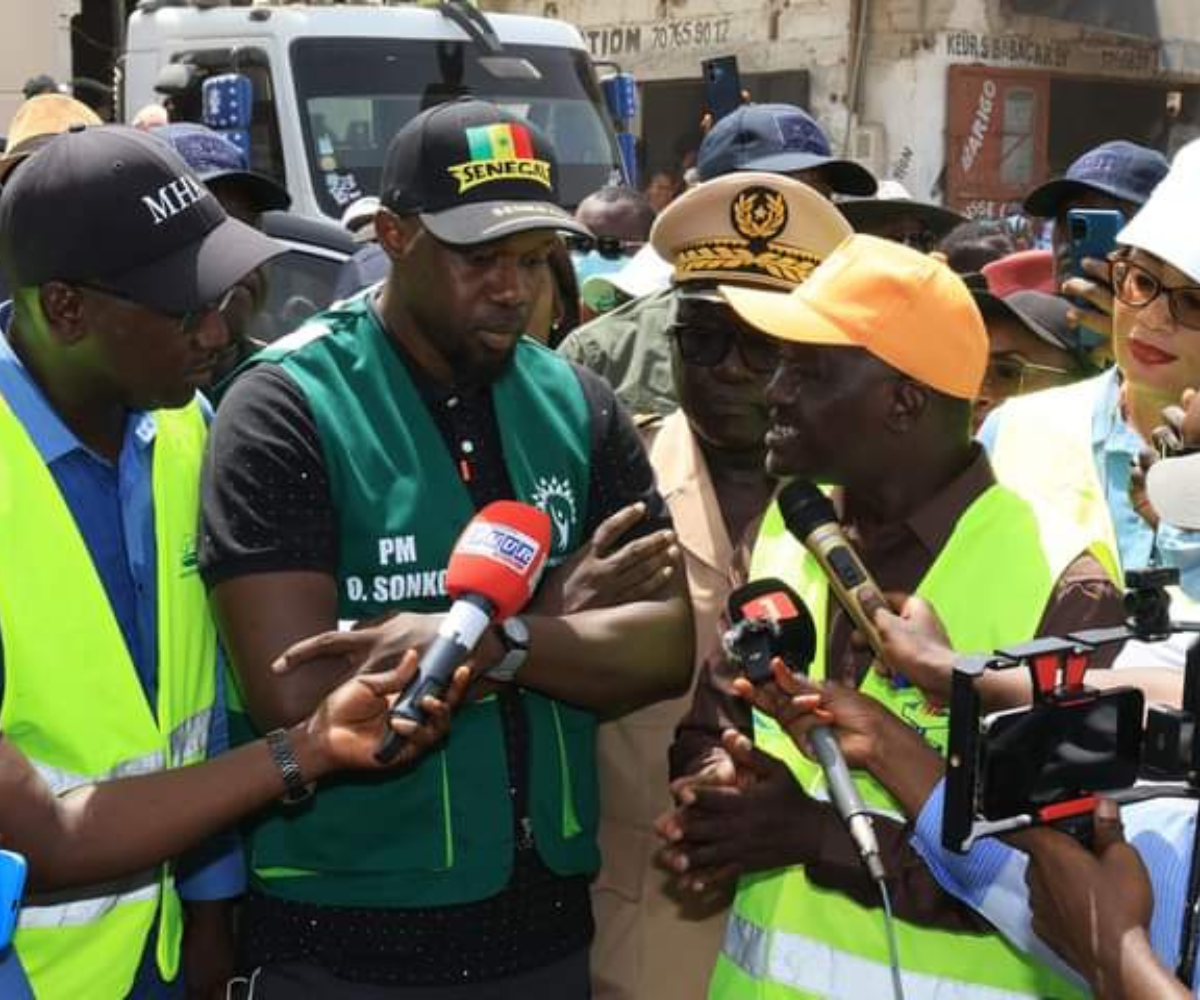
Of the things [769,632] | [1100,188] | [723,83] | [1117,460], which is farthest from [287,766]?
[723,83]

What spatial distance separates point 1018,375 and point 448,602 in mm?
2311

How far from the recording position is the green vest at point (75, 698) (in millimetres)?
2510

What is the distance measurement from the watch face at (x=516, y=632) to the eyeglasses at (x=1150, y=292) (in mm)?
1198

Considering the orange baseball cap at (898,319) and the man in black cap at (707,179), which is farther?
the man in black cap at (707,179)

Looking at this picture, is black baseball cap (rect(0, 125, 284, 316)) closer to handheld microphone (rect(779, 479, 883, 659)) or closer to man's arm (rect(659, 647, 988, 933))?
handheld microphone (rect(779, 479, 883, 659))

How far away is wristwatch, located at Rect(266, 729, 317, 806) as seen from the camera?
8.27ft

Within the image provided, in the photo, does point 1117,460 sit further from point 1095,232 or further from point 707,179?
point 707,179

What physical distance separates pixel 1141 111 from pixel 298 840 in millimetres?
20574

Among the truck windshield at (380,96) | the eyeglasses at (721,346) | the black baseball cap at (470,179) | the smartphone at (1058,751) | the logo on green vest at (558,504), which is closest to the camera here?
the smartphone at (1058,751)

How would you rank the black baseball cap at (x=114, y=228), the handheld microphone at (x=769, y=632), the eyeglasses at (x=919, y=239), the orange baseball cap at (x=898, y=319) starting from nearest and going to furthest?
1. the handheld microphone at (x=769, y=632)
2. the black baseball cap at (x=114, y=228)
3. the orange baseball cap at (x=898, y=319)
4. the eyeglasses at (x=919, y=239)

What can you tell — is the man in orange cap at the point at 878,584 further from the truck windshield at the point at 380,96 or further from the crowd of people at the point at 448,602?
the truck windshield at the point at 380,96

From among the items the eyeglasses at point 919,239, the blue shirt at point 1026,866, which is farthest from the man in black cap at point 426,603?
the eyeglasses at point 919,239

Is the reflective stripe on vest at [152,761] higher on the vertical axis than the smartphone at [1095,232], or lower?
lower

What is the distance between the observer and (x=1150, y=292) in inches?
119
